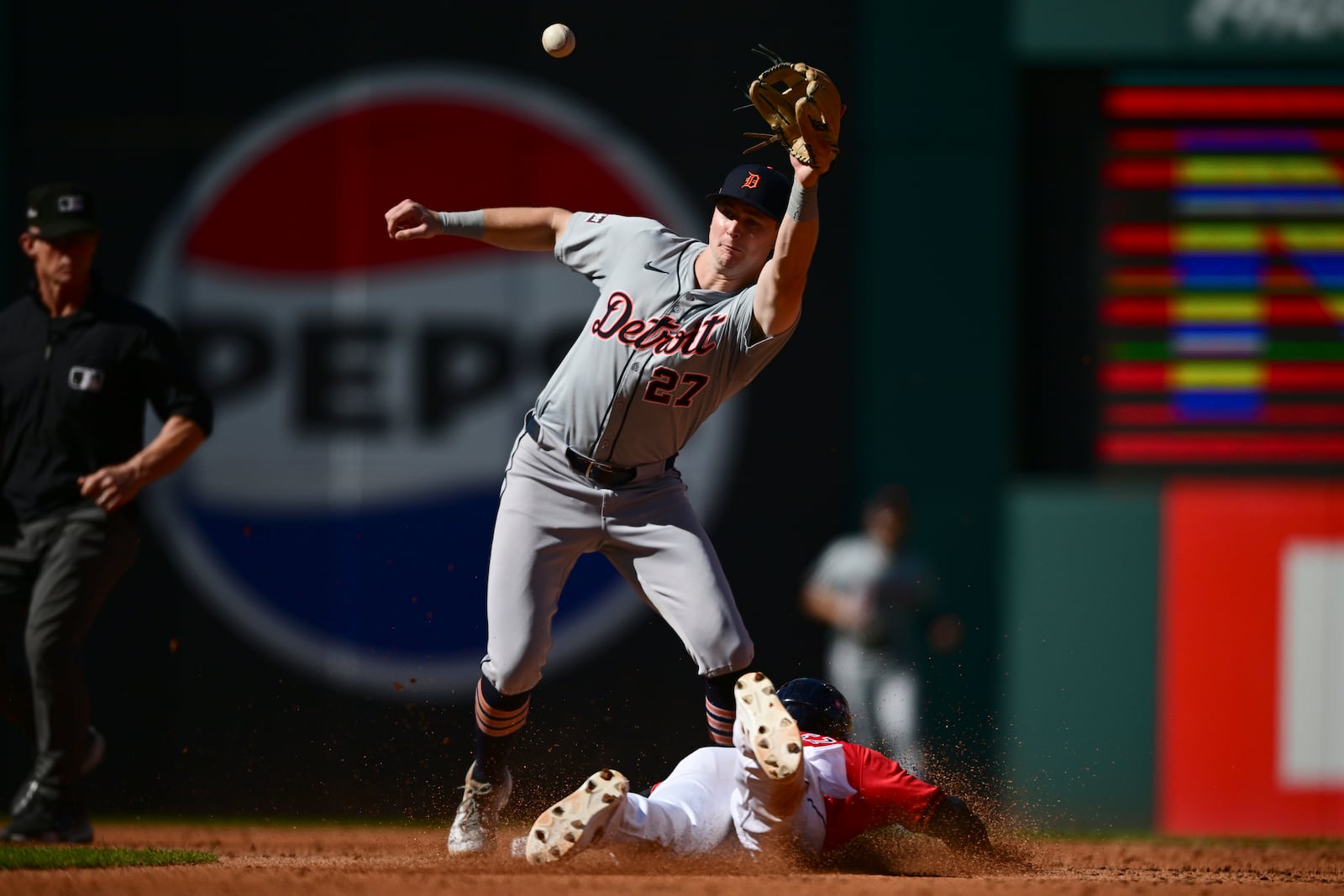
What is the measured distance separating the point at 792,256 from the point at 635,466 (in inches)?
31.4

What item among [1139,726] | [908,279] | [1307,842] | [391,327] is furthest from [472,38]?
[1307,842]

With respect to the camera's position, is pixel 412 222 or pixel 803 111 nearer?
pixel 803 111

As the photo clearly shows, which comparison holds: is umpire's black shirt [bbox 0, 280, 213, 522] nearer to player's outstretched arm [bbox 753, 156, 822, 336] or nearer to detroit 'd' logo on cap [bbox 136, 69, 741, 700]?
player's outstretched arm [bbox 753, 156, 822, 336]

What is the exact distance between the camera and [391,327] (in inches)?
309

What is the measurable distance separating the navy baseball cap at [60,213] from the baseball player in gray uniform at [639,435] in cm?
135

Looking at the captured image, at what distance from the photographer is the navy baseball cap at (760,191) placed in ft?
14.5

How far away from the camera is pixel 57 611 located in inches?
203

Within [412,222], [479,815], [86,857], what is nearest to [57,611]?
[86,857]

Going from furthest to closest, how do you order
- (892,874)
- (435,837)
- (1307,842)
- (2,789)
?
(2,789)
(1307,842)
(435,837)
(892,874)

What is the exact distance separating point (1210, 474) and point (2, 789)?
19.6 ft

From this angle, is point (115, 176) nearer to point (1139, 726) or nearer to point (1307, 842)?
point (1139, 726)

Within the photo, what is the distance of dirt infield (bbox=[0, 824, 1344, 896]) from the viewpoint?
405 cm

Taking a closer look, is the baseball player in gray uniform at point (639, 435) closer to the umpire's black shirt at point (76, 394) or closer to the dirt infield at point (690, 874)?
the dirt infield at point (690, 874)

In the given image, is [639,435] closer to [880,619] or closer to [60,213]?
[60,213]
